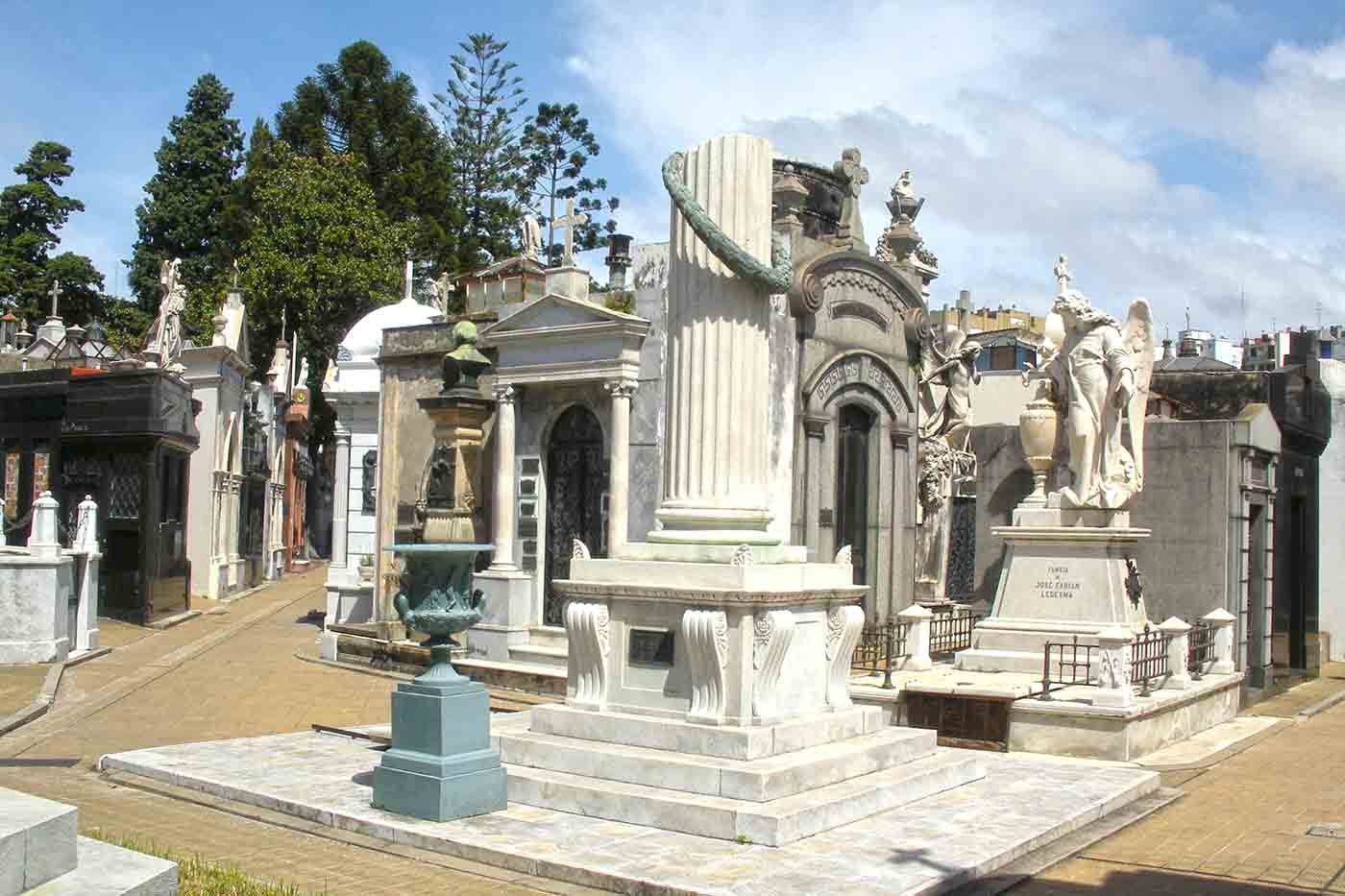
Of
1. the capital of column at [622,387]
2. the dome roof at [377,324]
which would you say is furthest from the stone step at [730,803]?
the dome roof at [377,324]

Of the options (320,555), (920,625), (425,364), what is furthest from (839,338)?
(320,555)

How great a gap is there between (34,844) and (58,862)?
210 millimetres

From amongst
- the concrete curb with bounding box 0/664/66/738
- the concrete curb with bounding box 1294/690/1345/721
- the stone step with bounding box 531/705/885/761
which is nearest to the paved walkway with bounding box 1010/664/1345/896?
the stone step with bounding box 531/705/885/761

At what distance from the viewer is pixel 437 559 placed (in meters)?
8.19

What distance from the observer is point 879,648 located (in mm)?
13922

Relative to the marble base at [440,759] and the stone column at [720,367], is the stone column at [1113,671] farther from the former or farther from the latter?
the marble base at [440,759]

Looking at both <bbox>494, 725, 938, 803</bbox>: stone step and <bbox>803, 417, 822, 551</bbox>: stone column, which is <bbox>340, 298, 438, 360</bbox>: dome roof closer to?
<bbox>803, 417, 822, 551</bbox>: stone column

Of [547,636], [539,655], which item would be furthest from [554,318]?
[539,655]

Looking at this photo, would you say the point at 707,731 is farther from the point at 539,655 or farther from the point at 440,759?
→ the point at 539,655

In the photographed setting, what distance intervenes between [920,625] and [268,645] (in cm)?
999

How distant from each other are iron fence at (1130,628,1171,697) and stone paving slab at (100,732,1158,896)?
207 centimetres

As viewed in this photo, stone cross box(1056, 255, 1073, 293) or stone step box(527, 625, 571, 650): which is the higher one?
stone cross box(1056, 255, 1073, 293)

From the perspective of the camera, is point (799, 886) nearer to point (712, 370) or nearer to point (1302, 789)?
point (712, 370)

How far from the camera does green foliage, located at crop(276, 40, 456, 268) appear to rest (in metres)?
40.1
